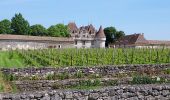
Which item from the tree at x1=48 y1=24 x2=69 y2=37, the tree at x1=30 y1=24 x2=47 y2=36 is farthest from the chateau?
the tree at x1=30 y1=24 x2=47 y2=36

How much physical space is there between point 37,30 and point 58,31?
6.37 metres

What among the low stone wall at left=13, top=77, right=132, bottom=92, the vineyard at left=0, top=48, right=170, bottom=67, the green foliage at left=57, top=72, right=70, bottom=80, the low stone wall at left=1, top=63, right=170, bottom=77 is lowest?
the vineyard at left=0, top=48, right=170, bottom=67

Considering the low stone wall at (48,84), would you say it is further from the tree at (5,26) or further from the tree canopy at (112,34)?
the tree canopy at (112,34)

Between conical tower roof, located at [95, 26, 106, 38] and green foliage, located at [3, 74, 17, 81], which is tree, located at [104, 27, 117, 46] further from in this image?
green foliage, located at [3, 74, 17, 81]

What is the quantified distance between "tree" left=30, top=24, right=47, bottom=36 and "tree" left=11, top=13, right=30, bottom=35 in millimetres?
2442

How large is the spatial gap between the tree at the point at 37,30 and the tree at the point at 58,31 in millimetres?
2006

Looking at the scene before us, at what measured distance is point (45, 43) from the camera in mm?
90062

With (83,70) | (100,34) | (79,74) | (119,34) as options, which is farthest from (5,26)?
(79,74)

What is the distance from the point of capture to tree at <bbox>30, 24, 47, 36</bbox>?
359 feet

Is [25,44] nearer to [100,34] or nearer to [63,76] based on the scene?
[100,34]

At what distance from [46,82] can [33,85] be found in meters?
0.68

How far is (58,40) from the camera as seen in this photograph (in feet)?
303

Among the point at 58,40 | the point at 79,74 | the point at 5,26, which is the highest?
the point at 5,26

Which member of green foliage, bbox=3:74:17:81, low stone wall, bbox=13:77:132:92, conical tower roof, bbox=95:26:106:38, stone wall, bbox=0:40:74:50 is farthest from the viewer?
conical tower roof, bbox=95:26:106:38
